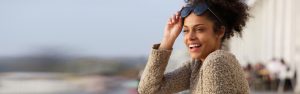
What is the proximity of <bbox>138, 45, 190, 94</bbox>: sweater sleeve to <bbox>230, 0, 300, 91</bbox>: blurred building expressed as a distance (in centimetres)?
902

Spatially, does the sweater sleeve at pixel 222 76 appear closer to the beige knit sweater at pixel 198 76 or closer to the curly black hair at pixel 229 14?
the beige knit sweater at pixel 198 76

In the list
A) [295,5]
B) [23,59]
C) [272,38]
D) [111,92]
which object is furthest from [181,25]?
[272,38]

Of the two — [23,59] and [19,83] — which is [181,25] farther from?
[19,83]

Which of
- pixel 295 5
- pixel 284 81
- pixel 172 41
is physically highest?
pixel 295 5

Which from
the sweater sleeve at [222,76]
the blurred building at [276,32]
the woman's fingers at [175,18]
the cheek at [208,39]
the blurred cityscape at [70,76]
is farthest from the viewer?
the blurred building at [276,32]

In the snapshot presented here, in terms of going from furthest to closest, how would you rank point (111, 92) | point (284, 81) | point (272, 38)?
1. point (272, 38)
2. point (284, 81)
3. point (111, 92)

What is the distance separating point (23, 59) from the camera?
3463mm

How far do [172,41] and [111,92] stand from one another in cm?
318

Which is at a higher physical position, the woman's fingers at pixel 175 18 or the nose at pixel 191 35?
the woman's fingers at pixel 175 18

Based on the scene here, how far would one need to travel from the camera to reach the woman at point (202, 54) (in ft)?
4.97

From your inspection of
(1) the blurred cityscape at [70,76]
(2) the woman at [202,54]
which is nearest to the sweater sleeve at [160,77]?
(2) the woman at [202,54]

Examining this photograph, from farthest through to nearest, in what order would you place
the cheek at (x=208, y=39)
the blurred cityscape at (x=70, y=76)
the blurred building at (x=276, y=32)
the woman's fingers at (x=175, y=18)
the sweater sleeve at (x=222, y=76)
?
the blurred building at (x=276, y=32) < the blurred cityscape at (x=70, y=76) < the woman's fingers at (x=175, y=18) < the cheek at (x=208, y=39) < the sweater sleeve at (x=222, y=76)

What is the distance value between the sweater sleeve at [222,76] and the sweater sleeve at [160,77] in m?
0.19

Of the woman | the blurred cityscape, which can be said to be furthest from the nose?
the blurred cityscape
